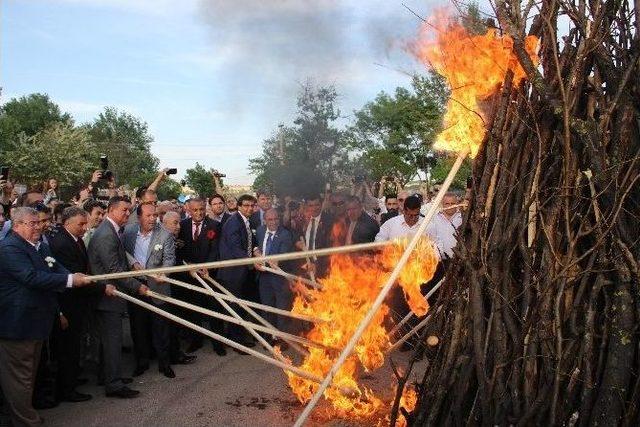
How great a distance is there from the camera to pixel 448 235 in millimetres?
8375

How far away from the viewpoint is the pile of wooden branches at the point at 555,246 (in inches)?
137

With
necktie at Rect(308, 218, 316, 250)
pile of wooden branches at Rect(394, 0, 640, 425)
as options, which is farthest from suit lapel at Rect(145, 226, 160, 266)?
pile of wooden branches at Rect(394, 0, 640, 425)

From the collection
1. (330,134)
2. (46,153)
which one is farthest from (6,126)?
(330,134)

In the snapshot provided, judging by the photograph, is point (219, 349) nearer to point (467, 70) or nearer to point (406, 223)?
point (406, 223)

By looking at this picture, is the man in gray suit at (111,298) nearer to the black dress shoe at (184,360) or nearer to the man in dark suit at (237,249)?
the black dress shoe at (184,360)

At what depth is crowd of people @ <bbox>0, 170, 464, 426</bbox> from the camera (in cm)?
525

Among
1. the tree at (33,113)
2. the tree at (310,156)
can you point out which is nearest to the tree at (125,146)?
the tree at (33,113)

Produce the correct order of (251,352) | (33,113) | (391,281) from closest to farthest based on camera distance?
1. (391,281)
2. (251,352)
3. (33,113)

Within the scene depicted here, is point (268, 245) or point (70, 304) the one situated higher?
point (268, 245)

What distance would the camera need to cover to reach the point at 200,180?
144 ft

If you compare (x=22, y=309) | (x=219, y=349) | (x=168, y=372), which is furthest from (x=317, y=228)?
(x=22, y=309)

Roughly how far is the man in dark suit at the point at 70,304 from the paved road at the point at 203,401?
0.88 ft

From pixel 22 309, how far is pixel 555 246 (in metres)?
4.37

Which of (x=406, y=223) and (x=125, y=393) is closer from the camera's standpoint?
(x=125, y=393)
